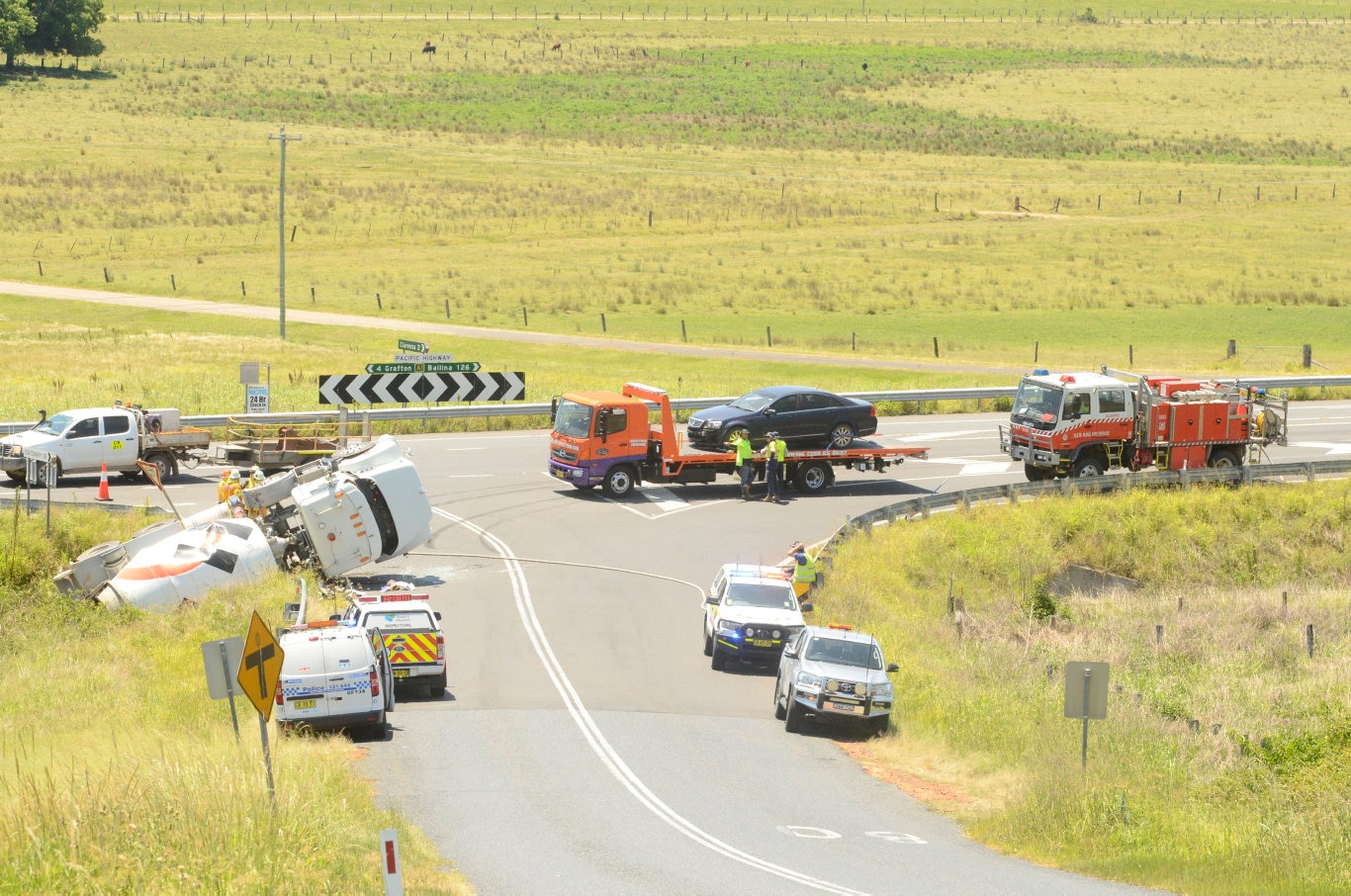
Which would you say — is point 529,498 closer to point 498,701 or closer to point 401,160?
point 498,701

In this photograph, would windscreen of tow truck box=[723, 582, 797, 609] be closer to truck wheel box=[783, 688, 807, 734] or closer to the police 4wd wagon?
truck wheel box=[783, 688, 807, 734]

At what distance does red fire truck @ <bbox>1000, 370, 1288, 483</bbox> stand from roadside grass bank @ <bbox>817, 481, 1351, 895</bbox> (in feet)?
4.28

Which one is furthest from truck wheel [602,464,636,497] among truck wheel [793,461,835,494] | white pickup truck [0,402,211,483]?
white pickup truck [0,402,211,483]

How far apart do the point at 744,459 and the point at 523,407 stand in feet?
Result: 33.8

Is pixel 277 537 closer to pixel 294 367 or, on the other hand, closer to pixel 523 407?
pixel 523 407

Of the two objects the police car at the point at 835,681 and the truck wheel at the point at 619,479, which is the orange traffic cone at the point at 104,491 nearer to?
the truck wheel at the point at 619,479

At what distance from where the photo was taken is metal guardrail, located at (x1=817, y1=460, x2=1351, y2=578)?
107ft

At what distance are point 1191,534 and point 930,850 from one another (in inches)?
834

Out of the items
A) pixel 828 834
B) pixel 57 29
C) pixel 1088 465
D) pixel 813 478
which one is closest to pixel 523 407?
pixel 813 478

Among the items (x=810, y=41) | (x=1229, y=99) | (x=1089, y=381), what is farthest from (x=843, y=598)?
(x=810, y=41)

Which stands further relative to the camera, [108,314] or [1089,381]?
[108,314]

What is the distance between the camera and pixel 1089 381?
116 ft

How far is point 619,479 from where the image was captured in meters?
35.7

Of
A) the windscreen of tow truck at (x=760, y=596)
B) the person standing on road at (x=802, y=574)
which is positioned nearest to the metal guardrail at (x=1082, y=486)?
the person standing on road at (x=802, y=574)
